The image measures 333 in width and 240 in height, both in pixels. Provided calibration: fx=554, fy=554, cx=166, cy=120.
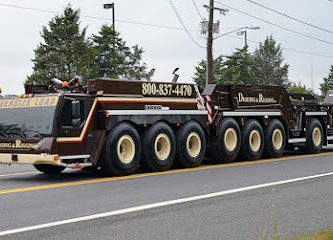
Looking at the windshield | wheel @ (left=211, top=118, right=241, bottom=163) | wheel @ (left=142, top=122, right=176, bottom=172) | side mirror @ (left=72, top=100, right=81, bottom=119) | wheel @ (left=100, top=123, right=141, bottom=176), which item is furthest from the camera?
wheel @ (left=211, top=118, right=241, bottom=163)

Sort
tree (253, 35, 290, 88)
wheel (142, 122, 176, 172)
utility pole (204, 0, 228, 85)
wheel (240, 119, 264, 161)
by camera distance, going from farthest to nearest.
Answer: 1. tree (253, 35, 290, 88)
2. utility pole (204, 0, 228, 85)
3. wheel (240, 119, 264, 161)
4. wheel (142, 122, 176, 172)

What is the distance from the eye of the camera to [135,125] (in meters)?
13.2

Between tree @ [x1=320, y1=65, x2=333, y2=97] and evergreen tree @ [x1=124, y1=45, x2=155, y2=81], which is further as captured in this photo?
tree @ [x1=320, y1=65, x2=333, y2=97]

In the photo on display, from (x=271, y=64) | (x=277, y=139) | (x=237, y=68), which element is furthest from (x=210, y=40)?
(x=271, y=64)

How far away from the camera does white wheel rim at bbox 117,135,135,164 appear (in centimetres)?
1270

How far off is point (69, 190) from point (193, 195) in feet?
7.85

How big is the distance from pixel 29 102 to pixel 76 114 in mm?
1128

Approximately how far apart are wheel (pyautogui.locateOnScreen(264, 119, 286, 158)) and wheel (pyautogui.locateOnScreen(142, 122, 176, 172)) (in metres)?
4.37

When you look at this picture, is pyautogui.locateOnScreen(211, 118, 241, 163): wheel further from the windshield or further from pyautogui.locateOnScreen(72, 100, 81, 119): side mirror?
the windshield

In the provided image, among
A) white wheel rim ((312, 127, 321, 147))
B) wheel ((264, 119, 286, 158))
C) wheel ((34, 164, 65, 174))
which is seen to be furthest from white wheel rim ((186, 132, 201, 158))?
white wheel rim ((312, 127, 321, 147))

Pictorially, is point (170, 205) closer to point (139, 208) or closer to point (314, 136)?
point (139, 208)

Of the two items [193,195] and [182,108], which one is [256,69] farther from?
[193,195]

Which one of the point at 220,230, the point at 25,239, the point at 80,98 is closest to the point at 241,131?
the point at 80,98

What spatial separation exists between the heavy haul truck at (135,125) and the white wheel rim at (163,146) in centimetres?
2
